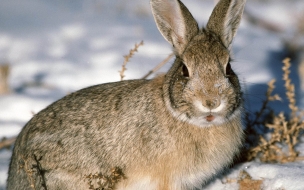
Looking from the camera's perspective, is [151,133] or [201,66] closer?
[201,66]

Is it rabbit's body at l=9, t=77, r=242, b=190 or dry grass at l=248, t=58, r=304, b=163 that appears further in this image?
dry grass at l=248, t=58, r=304, b=163

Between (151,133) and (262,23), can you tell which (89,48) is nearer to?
(262,23)

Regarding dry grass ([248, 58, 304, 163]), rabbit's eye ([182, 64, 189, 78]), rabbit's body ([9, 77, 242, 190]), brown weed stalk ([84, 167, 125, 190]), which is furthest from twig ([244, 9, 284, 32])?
brown weed stalk ([84, 167, 125, 190])

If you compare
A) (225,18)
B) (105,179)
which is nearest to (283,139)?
(225,18)

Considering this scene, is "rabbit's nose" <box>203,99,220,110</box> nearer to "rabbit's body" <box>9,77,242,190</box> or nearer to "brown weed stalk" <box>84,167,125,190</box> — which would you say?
"rabbit's body" <box>9,77,242,190</box>

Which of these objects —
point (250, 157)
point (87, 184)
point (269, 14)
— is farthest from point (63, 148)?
point (269, 14)

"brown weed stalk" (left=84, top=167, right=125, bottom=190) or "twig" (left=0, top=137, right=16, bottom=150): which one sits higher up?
"twig" (left=0, top=137, right=16, bottom=150)

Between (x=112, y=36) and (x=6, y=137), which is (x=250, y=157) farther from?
(x=112, y=36)
